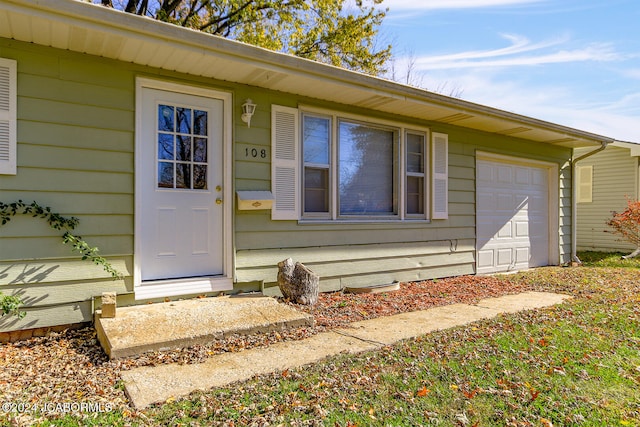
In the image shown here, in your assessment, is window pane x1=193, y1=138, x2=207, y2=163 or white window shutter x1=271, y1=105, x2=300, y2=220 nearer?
window pane x1=193, y1=138, x2=207, y2=163

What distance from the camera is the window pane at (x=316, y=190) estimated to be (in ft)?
16.7

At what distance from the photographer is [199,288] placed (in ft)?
13.8

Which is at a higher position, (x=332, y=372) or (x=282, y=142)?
(x=282, y=142)

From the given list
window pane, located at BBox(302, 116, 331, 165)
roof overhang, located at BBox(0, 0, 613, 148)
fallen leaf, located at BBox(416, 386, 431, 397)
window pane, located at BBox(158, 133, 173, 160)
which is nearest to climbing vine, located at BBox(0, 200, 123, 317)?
window pane, located at BBox(158, 133, 173, 160)

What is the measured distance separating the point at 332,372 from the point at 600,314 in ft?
10.7

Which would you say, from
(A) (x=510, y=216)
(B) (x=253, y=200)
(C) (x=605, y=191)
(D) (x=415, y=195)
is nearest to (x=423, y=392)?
(B) (x=253, y=200)

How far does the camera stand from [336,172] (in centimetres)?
529

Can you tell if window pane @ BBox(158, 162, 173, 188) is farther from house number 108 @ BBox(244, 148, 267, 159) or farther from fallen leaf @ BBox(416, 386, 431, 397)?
fallen leaf @ BBox(416, 386, 431, 397)

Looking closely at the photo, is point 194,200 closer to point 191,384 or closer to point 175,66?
point 175,66

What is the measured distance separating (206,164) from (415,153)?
3.16m

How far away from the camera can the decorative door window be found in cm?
412

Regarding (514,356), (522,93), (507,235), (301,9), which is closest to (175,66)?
(514,356)

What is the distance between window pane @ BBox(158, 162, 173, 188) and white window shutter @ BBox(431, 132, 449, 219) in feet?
12.3

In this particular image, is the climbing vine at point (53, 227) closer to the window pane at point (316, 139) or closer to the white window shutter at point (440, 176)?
the window pane at point (316, 139)
